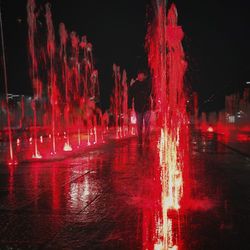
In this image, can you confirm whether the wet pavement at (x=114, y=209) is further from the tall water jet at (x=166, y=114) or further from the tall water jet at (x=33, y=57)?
the tall water jet at (x=33, y=57)

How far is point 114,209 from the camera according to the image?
733 cm

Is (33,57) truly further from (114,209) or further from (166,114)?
(114,209)

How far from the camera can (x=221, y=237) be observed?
5.64 metres

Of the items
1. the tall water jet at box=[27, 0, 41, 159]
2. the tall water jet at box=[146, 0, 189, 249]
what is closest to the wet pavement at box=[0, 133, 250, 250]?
the tall water jet at box=[146, 0, 189, 249]

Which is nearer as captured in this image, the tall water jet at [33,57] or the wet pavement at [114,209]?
the wet pavement at [114,209]

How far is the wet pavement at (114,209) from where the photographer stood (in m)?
5.51

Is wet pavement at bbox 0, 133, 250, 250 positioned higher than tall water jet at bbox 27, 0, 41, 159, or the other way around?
tall water jet at bbox 27, 0, 41, 159

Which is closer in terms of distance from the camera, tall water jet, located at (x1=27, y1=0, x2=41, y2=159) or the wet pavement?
the wet pavement

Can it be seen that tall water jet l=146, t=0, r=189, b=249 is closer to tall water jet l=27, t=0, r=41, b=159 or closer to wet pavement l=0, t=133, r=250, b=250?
wet pavement l=0, t=133, r=250, b=250

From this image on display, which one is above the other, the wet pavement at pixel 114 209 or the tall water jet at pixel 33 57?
the tall water jet at pixel 33 57

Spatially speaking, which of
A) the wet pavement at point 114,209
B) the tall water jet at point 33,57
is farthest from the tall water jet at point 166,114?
the tall water jet at point 33,57

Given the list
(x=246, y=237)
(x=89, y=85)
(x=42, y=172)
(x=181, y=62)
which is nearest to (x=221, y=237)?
(x=246, y=237)

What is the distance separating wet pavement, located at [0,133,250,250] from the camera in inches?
217

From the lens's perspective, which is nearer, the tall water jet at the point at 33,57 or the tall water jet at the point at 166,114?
the tall water jet at the point at 166,114
